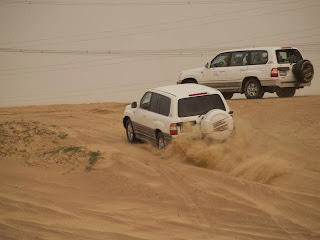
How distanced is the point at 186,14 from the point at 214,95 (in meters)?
29.7

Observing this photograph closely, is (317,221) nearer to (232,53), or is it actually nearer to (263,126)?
(263,126)

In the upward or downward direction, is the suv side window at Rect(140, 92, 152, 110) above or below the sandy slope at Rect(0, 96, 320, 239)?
above

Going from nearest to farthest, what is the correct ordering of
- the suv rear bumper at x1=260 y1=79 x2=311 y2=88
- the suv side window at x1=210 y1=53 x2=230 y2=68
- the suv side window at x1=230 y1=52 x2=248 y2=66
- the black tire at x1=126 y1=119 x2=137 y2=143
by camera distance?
the black tire at x1=126 y1=119 x2=137 y2=143 < the suv rear bumper at x1=260 y1=79 x2=311 y2=88 < the suv side window at x1=230 y1=52 x2=248 y2=66 < the suv side window at x1=210 y1=53 x2=230 y2=68

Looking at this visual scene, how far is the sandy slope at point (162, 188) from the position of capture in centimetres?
842

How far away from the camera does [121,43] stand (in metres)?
42.0

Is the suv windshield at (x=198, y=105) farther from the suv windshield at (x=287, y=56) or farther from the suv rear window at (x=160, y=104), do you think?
the suv windshield at (x=287, y=56)

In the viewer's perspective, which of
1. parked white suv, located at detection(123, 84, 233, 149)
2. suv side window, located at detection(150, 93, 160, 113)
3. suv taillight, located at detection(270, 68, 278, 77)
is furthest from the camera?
suv taillight, located at detection(270, 68, 278, 77)

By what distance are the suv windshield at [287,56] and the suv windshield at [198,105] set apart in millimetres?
8019

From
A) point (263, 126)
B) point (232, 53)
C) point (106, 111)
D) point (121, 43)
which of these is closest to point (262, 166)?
→ point (263, 126)

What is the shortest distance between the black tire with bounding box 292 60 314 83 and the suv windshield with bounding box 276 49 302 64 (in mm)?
326

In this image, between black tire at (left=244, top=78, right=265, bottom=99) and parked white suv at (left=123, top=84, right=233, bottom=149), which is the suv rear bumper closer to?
black tire at (left=244, top=78, right=265, bottom=99)

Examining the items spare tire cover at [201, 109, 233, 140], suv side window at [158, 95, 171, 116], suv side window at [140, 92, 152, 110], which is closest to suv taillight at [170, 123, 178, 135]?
suv side window at [158, 95, 171, 116]

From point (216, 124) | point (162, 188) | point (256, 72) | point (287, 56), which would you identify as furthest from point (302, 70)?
point (162, 188)

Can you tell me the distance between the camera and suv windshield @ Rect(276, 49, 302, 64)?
20781 millimetres
